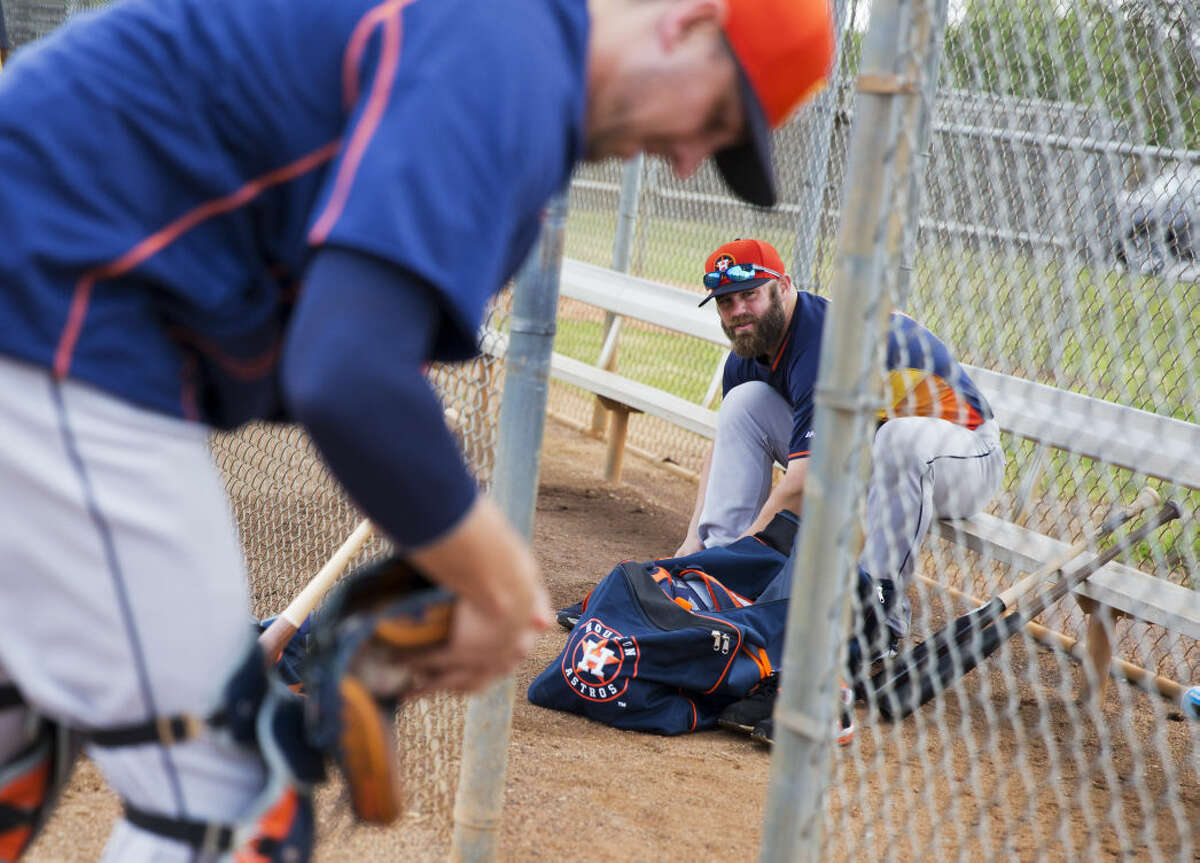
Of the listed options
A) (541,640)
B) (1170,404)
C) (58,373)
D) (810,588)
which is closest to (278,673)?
(541,640)

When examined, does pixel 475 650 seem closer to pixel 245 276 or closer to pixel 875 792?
pixel 245 276

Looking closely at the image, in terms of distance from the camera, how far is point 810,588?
68.8 inches

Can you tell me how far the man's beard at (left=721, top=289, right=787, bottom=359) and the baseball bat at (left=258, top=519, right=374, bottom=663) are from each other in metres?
1.85

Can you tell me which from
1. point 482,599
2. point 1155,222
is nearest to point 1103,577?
point 1155,222

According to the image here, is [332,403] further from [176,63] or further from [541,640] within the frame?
[541,640]

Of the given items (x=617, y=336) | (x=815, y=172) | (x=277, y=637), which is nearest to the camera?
(x=277, y=637)

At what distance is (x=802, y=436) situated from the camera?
4.29m

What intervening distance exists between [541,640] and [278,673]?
1304 mm

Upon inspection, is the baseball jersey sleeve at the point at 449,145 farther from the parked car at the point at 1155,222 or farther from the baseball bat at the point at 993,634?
the parked car at the point at 1155,222

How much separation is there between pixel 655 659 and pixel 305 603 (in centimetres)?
103

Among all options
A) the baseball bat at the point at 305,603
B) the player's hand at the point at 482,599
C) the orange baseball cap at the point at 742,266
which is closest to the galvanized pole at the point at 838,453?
the player's hand at the point at 482,599

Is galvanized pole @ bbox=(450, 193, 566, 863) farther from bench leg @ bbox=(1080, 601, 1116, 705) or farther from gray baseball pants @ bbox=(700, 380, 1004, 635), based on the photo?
bench leg @ bbox=(1080, 601, 1116, 705)

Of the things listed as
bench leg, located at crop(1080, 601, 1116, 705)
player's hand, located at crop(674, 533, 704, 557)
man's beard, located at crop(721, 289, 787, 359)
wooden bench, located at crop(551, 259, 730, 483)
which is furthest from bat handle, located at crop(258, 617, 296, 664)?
wooden bench, located at crop(551, 259, 730, 483)

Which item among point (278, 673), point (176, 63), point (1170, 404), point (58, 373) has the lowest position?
point (278, 673)
